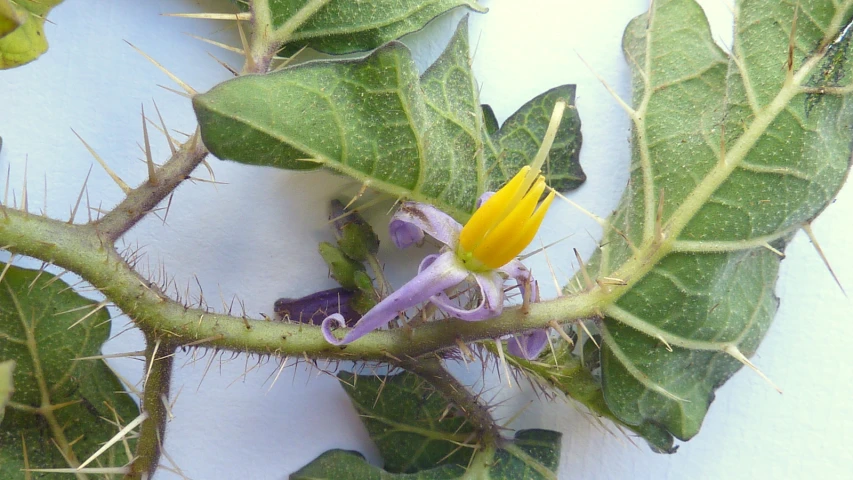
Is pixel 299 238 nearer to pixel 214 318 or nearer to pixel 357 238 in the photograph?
pixel 357 238

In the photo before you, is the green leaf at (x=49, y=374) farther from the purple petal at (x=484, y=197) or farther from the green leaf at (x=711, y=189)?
the green leaf at (x=711, y=189)

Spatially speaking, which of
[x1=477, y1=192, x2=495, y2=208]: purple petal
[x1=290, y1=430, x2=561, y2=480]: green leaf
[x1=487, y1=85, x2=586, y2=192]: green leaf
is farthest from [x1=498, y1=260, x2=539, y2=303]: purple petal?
[x1=290, y1=430, x2=561, y2=480]: green leaf

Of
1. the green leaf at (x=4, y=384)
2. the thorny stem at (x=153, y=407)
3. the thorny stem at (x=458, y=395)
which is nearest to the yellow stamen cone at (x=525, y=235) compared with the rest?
the thorny stem at (x=458, y=395)

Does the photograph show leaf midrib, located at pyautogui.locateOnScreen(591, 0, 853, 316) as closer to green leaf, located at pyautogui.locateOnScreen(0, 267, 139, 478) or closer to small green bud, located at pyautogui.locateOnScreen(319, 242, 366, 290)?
small green bud, located at pyautogui.locateOnScreen(319, 242, 366, 290)

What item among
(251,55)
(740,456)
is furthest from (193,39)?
(740,456)

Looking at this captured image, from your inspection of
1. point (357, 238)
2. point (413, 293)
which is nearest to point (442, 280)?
point (413, 293)

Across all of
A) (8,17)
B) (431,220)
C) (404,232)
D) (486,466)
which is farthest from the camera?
(486,466)

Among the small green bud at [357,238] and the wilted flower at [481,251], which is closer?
the wilted flower at [481,251]
